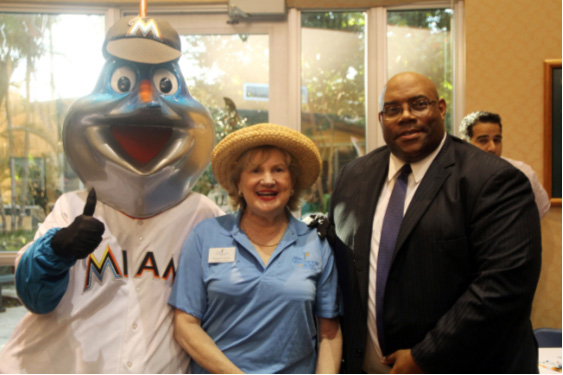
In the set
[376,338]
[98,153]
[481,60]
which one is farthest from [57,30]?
[376,338]

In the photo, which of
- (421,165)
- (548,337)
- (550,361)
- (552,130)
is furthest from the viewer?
(552,130)

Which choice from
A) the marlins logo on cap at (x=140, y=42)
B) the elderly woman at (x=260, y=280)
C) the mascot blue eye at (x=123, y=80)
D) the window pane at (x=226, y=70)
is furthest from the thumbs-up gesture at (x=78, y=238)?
the window pane at (x=226, y=70)

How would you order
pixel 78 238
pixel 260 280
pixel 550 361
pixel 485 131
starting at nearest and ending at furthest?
pixel 78 238 → pixel 260 280 → pixel 550 361 → pixel 485 131

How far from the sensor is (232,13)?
10.9 ft

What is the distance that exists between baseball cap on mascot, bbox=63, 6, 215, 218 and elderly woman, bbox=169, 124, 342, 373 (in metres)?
0.15

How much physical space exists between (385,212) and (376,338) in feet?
1.30

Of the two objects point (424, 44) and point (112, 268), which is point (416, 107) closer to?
point (112, 268)

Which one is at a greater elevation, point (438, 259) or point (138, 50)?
point (138, 50)

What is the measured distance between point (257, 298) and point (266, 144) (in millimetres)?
493

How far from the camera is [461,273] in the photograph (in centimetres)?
139

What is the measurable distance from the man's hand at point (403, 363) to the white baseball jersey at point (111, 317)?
64 cm

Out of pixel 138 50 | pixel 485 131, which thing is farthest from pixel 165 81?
pixel 485 131

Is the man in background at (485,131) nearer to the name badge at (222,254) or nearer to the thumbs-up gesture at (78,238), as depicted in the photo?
the name badge at (222,254)

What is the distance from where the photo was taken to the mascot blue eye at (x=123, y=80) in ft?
4.95
